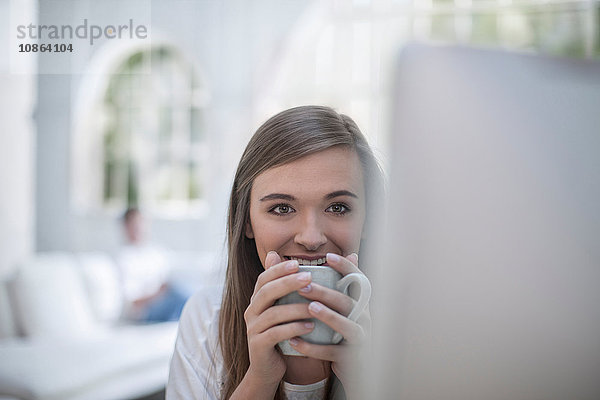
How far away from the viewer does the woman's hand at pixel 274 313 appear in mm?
681

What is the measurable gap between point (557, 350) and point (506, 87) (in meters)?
0.18

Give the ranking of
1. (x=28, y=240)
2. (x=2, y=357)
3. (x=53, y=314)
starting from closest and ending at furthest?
1. (x=2, y=357)
2. (x=53, y=314)
3. (x=28, y=240)

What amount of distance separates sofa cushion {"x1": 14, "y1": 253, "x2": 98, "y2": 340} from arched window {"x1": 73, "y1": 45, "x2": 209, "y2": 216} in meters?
4.54

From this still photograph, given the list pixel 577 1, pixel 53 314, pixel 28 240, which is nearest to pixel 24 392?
pixel 53 314

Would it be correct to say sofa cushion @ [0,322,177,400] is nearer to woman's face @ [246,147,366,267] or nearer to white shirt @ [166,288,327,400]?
white shirt @ [166,288,327,400]

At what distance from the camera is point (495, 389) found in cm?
38

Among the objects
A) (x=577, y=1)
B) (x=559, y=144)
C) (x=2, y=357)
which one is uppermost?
(x=577, y=1)

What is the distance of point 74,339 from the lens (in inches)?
92.4

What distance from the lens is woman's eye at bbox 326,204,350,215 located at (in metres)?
0.97

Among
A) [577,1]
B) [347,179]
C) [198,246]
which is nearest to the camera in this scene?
[347,179]

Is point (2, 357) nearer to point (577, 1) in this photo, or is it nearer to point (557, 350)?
point (557, 350)

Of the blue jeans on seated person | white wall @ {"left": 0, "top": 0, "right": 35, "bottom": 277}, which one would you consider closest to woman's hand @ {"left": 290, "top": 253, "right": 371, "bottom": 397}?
the blue jeans on seated person

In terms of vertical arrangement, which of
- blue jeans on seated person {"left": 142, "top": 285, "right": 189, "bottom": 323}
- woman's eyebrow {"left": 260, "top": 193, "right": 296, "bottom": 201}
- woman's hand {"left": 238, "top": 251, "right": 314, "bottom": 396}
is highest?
woman's eyebrow {"left": 260, "top": 193, "right": 296, "bottom": 201}

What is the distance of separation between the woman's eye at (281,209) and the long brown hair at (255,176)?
78 mm
